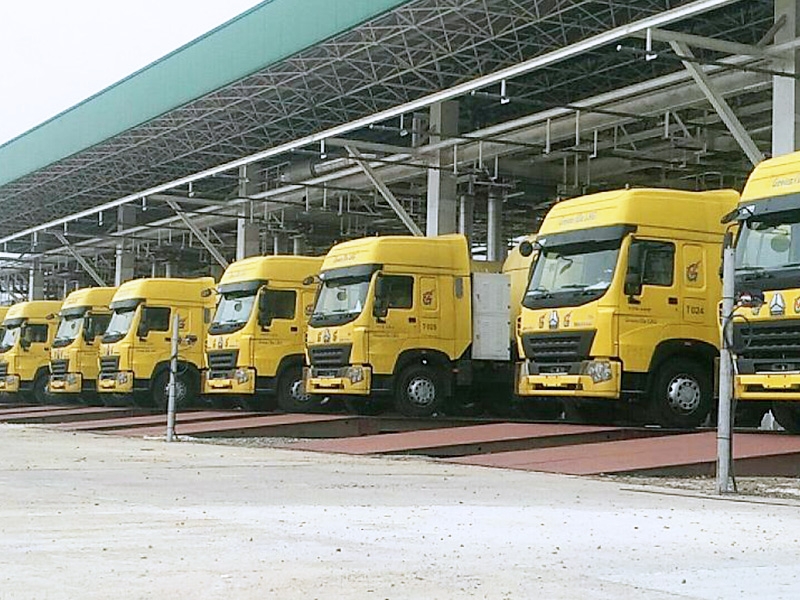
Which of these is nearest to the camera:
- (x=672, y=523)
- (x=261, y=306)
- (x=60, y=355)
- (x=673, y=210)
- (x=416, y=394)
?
(x=672, y=523)

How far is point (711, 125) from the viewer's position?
984 inches

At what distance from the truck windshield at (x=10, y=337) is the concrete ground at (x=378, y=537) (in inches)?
843

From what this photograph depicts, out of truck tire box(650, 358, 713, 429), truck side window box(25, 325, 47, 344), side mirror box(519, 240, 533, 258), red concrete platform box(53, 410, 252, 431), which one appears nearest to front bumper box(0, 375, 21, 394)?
truck side window box(25, 325, 47, 344)

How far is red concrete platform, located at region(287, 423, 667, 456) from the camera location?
15.4 metres

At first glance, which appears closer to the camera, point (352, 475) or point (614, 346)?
point (352, 475)

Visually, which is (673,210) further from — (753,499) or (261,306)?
(261,306)

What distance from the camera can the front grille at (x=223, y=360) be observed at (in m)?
23.8

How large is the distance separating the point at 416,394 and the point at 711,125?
8.64m

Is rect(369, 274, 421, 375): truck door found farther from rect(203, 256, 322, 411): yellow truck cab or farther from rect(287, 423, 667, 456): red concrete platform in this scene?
rect(203, 256, 322, 411): yellow truck cab

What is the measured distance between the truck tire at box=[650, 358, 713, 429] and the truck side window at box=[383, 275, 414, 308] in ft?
16.1

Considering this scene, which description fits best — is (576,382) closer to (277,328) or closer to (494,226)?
(277,328)

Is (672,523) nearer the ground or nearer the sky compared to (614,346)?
nearer the ground

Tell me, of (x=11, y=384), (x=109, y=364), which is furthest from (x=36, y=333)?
(x=109, y=364)

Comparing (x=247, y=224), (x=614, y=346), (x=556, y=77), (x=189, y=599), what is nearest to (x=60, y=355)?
(x=247, y=224)
